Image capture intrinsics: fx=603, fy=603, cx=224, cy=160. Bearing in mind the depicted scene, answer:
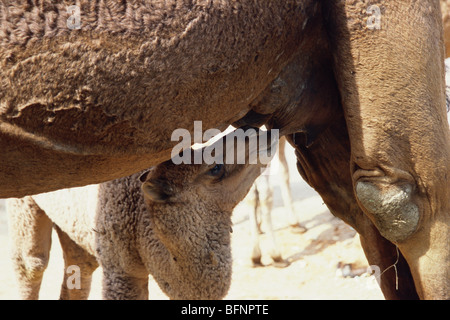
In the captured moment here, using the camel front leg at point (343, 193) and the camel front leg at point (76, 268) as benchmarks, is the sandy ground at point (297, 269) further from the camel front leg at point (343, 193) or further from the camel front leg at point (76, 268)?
the camel front leg at point (343, 193)

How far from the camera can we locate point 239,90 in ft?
4.93

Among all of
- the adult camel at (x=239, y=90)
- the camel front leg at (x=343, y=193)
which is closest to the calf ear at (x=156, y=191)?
the camel front leg at (x=343, y=193)

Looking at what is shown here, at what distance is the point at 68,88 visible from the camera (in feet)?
4.07

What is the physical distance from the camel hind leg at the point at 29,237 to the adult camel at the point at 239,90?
8.19 feet

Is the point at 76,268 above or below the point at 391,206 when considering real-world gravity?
above

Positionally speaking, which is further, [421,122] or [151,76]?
[421,122]

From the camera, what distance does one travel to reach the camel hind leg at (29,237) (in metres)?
3.96

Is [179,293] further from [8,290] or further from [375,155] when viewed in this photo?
[8,290]

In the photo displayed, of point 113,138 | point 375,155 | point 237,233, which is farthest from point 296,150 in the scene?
point 237,233

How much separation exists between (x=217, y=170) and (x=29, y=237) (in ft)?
6.11

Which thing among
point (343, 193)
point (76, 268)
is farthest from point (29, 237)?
point (343, 193)

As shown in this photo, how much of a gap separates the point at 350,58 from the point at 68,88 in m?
0.75

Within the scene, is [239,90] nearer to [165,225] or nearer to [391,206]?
[391,206]

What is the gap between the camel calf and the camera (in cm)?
269
